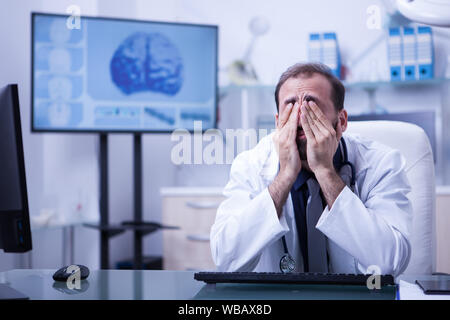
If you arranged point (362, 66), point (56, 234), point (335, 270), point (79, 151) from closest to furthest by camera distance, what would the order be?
point (335, 270) → point (56, 234) → point (79, 151) → point (362, 66)

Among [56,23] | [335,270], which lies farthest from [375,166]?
[56,23]

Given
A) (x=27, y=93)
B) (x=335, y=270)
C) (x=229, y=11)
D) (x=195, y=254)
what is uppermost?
(x=229, y=11)

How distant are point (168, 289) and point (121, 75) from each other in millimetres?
1873

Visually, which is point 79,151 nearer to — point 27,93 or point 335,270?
point 27,93

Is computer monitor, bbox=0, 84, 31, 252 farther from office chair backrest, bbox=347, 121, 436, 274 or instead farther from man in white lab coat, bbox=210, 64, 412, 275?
office chair backrest, bbox=347, 121, 436, 274

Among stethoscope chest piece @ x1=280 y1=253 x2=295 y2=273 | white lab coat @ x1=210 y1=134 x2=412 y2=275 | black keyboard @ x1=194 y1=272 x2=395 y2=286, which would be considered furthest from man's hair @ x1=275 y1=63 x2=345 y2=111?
black keyboard @ x1=194 y1=272 x2=395 y2=286

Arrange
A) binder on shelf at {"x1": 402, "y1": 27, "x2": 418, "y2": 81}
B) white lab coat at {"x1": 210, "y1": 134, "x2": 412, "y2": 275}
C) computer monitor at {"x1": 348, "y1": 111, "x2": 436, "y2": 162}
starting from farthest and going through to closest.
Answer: binder on shelf at {"x1": 402, "y1": 27, "x2": 418, "y2": 81} → computer monitor at {"x1": 348, "y1": 111, "x2": 436, "y2": 162} → white lab coat at {"x1": 210, "y1": 134, "x2": 412, "y2": 275}

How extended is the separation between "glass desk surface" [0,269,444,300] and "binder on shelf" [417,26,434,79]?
2117mm

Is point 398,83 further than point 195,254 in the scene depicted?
Yes

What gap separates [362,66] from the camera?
318cm

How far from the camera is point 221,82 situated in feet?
10.8

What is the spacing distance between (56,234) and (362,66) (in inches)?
78.1

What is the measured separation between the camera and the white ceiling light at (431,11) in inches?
31.0

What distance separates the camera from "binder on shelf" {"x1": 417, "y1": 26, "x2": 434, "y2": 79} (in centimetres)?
280
